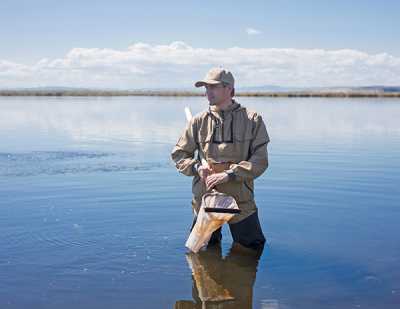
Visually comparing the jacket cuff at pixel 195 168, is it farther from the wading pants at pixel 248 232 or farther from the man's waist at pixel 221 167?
the wading pants at pixel 248 232

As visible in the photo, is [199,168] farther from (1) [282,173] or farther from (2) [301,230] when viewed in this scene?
(1) [282,173]

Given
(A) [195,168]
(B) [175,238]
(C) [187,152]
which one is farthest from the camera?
(B) [175,238]

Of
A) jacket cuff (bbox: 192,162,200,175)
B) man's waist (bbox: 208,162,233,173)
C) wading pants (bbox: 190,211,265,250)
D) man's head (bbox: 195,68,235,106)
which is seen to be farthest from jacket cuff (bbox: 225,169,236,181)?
man's head (bbox: 195,68,235,106)

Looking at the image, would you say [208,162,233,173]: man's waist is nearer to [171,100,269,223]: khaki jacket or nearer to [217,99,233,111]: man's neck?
[171,100,269,223]: khaki jacket

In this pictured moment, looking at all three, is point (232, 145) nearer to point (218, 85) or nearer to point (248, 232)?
point (218, 85)

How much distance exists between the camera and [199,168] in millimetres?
6180

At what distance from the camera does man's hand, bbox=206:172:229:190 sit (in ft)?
19.9

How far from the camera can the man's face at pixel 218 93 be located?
6137 millimetres

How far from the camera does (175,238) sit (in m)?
8.11

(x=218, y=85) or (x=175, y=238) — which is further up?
(x=218, y=85)

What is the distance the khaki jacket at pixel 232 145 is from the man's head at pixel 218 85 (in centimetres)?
13

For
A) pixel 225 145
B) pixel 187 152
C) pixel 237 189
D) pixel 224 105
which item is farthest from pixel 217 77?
pixel 237 189

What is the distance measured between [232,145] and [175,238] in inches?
92.8

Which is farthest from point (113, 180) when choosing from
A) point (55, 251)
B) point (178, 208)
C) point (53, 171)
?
point (55, 251)
